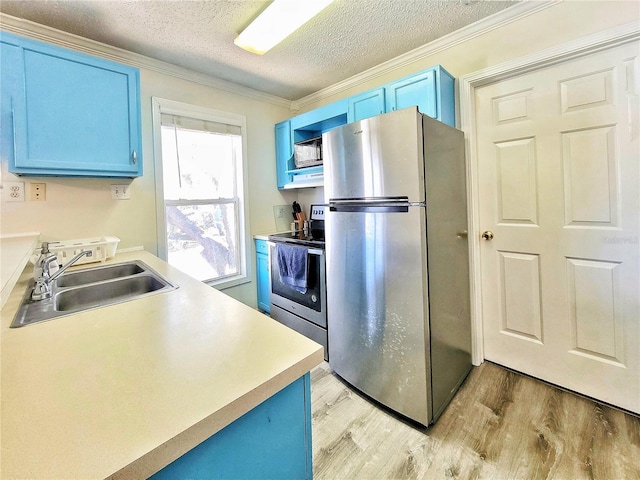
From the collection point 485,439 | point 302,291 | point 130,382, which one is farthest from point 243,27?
point 485,439

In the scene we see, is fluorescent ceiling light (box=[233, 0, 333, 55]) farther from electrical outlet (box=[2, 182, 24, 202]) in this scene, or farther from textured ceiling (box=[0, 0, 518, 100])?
electrical outlet (box=[2, 182, 24, 202])

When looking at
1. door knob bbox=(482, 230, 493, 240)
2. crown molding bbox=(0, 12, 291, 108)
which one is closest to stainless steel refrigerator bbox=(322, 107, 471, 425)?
door knob bbox=(482, 230, 493, 240)

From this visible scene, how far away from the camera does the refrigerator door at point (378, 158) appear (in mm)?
1421

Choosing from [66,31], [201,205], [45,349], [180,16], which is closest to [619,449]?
[45,349]

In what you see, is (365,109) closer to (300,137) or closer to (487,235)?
(300,137)

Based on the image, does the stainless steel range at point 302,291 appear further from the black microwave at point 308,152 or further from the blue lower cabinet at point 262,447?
the blue lower cabinet at point 262,447

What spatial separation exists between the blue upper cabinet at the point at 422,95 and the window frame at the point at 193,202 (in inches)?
53.8

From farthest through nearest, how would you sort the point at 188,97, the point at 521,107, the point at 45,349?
the point at 188,97, the point at 521,107, the point at 45,349

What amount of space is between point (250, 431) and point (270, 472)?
13 centimetres

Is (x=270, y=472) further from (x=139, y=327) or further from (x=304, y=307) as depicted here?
(x=304, y=307)

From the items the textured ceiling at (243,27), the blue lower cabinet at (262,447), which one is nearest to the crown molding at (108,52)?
the textured ceiling at (243,27)

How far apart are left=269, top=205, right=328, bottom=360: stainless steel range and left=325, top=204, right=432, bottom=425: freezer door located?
7.0 inches

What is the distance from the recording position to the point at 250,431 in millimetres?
589

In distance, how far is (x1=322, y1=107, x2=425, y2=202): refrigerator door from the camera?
1.42 meters
